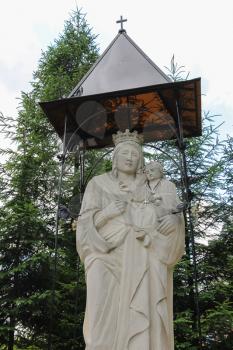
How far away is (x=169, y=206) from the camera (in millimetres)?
5602

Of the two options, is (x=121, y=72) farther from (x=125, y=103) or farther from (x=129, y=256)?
(x=129, y=256)

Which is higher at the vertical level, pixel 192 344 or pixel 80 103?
pixel 80 103

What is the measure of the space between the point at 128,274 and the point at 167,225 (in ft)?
2.24

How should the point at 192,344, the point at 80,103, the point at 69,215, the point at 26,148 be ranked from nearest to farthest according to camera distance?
the point at 69,215, the point at 80,103, the point at 192,344, the point at 26,148

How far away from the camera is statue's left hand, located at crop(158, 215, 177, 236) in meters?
5.36

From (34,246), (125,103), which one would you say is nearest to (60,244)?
(34,246)

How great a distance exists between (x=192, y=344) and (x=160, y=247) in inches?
260

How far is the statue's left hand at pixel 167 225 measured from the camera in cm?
536

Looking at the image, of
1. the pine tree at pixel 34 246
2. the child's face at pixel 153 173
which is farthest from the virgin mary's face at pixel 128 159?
the pine tree at pixel 34 246

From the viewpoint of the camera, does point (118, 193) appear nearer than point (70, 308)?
Yes

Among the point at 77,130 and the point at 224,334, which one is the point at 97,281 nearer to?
the point at 77,130

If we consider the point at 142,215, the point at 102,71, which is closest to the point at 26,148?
the point at 102,71

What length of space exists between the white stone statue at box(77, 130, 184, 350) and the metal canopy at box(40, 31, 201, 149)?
0.90 meters

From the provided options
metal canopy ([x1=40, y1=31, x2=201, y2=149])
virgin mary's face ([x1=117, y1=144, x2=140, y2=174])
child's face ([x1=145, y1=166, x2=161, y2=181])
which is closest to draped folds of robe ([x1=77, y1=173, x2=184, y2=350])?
child's face ([x1=145, y1=166, x2=161, y2=181])
